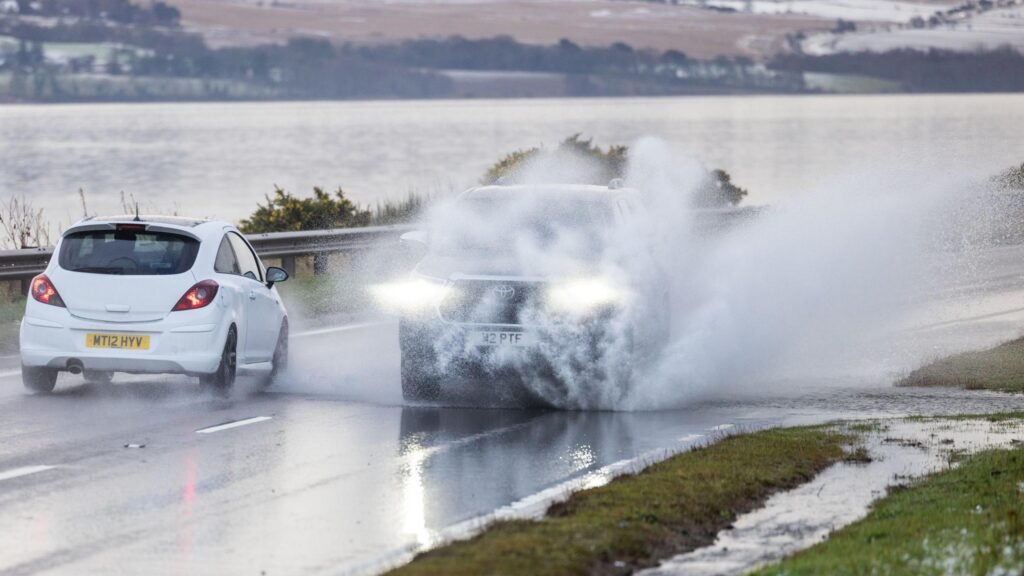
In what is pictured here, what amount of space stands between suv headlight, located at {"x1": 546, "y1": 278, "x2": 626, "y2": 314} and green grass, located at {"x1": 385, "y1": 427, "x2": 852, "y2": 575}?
8.69 ft

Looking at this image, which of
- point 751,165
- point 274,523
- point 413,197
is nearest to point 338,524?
point 274,523

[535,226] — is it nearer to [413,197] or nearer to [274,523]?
[274,523]

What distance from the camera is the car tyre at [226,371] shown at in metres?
16.1

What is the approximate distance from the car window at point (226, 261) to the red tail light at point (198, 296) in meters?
0.30

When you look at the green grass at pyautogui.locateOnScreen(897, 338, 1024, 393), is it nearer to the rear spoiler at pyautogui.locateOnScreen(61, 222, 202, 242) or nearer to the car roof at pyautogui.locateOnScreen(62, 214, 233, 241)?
the car roof at pyautogui.locateOnScreen(62, 214, 233, 241)

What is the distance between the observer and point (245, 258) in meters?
17.7

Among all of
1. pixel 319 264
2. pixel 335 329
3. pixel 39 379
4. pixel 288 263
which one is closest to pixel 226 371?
pixel 39 379

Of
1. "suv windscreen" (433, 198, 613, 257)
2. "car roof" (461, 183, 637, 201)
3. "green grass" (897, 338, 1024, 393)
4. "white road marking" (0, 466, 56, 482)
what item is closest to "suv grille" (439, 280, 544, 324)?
"suv windscreen" (433, 198, 613, 257)

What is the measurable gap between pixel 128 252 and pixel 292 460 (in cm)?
427

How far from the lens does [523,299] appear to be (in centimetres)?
1554

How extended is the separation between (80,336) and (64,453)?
315 cm

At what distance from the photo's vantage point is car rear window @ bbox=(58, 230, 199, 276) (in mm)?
16109

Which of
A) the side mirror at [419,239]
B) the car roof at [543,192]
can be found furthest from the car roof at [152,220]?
the car roof at [543,192]

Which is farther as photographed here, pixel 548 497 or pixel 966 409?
pixel 966 409
